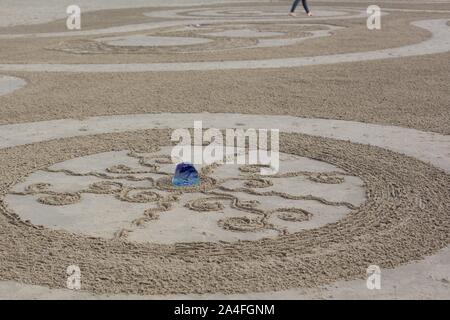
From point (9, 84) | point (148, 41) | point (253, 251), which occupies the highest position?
point (148, 41)

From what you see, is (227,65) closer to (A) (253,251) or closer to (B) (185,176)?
(B) (185,176)

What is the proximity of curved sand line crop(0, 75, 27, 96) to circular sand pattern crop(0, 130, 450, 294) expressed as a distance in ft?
18.6

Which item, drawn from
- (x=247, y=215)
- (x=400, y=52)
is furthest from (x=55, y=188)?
(x=400, y=52)

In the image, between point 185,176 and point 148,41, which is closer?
point 185,176

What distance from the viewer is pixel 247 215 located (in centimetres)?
631

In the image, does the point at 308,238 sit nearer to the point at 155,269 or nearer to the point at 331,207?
the point at 331,207

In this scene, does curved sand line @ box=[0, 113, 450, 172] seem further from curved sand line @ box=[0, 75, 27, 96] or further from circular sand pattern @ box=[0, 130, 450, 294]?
curved sand line @ box=[0, 75, 27, 96]

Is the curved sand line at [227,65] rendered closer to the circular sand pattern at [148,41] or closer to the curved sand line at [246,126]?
the circular sand pattern at [148,41]

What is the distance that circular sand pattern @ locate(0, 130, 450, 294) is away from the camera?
5078 mm

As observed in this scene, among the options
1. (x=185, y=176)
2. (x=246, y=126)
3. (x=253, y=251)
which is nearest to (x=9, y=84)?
(x=246, y=126)

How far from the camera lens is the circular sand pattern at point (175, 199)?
604cm

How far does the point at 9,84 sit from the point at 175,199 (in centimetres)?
Result: 723

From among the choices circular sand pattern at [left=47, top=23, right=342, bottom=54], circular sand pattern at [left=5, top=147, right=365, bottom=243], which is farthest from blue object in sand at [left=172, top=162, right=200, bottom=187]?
→ circular sand pattern at [left=47, top=23, right=342, bottom=54]

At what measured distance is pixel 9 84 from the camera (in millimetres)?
13016
